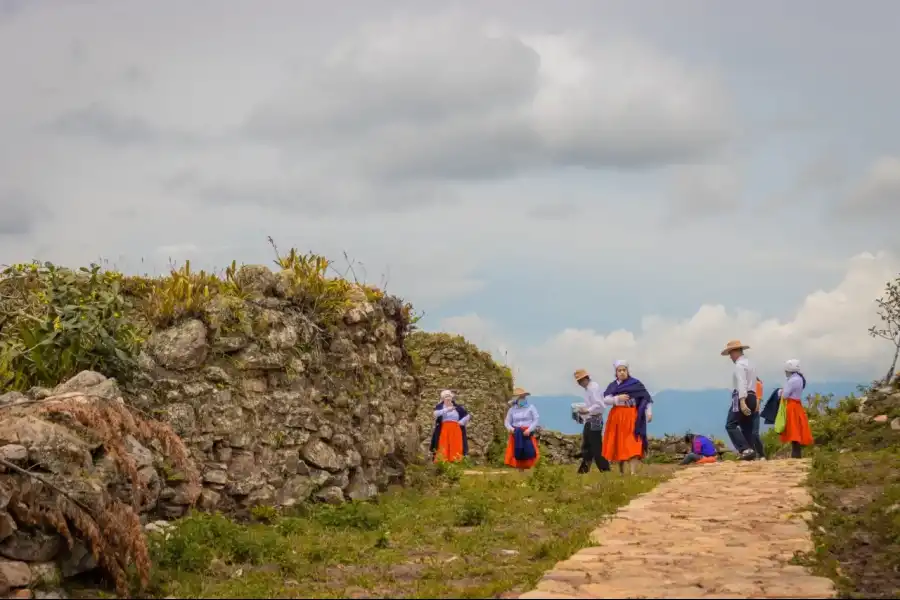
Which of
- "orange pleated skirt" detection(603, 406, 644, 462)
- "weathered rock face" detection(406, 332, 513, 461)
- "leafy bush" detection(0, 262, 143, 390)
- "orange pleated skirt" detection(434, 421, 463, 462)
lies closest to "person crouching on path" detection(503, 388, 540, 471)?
"orange pleated skirt" detection(434, 421, 463, 462)

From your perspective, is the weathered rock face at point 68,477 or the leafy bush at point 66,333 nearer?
the weathered rock face at point 68,477

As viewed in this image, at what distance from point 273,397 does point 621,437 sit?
664 centimetres

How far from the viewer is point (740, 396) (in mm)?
16281

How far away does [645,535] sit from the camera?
974 centimetres

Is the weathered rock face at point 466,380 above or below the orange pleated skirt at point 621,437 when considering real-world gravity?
above

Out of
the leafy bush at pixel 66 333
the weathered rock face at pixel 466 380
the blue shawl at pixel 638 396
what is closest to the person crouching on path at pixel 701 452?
the weathered rock face at pixel 466 380

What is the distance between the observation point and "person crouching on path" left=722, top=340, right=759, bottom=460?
16.3 metres

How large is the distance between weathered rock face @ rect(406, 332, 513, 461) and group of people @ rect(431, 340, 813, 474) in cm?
695

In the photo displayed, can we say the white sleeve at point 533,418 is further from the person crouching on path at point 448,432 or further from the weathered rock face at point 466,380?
the weathered rock face at point 466,380

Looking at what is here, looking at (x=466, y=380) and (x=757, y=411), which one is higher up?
(x=466, y=380)

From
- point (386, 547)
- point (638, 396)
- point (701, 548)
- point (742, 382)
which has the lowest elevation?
point (386, 547)

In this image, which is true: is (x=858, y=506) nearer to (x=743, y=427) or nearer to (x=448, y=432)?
(x=743, y=427)

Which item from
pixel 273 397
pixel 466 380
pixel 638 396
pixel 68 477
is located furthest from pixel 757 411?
pixel 68 477

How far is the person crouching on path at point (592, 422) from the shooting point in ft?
53.5
